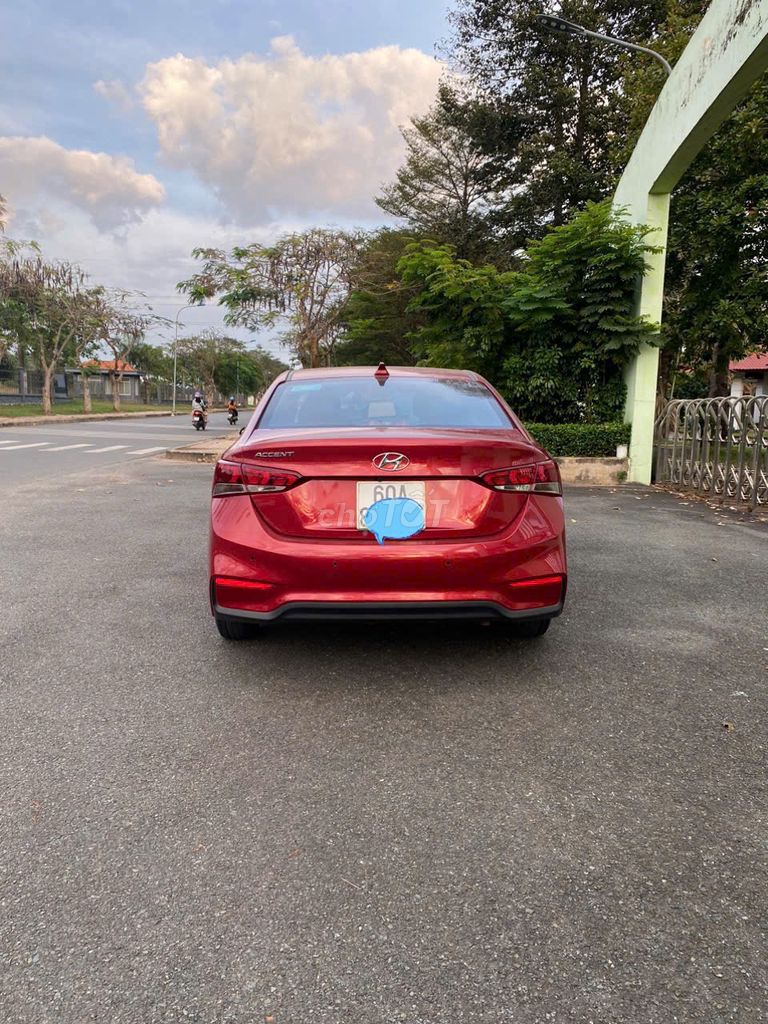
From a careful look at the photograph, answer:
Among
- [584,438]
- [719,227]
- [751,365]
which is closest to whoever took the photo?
[584,438]

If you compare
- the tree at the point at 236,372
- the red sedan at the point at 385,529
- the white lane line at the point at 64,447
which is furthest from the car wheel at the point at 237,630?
the tree at the point at 236,372

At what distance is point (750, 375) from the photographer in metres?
39.4

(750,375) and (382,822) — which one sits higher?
(750,375)

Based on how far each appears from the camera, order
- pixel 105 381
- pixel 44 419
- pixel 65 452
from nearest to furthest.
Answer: pixel 65 452 < pixel 44 419 < pixel 105 381

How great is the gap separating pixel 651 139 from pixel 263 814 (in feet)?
36.7

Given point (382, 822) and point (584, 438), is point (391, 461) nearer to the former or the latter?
point (382, 822)

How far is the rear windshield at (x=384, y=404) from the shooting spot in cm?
344

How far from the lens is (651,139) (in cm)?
1020

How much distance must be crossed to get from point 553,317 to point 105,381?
224ft

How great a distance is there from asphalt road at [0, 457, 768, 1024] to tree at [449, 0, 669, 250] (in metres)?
20.8

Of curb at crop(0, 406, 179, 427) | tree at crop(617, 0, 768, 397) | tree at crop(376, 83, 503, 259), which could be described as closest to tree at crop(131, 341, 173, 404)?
curb at crop(0, 406, 179, 427)

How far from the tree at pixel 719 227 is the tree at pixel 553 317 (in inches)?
83.7

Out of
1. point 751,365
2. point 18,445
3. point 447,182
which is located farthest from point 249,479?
point 751,365

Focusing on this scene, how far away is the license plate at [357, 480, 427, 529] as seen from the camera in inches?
114
